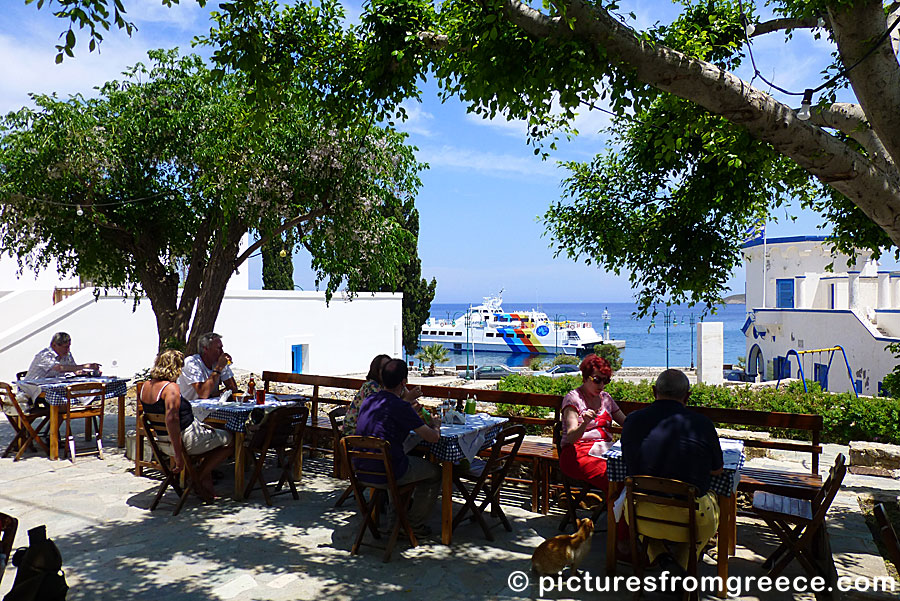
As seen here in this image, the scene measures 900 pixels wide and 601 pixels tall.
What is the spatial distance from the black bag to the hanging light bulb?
15.7ft

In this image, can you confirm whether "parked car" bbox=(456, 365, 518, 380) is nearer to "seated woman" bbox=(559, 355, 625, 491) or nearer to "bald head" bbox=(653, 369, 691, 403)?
"seated woman" bbox=(559, 355, 625, 491)

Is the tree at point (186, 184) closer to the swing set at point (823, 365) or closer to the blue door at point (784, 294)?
the swing set at point (823, 365)

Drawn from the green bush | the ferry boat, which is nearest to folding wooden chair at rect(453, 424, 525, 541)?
the green bush

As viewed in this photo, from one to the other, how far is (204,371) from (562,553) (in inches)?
164

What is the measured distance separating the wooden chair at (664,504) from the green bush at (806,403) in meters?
5.18

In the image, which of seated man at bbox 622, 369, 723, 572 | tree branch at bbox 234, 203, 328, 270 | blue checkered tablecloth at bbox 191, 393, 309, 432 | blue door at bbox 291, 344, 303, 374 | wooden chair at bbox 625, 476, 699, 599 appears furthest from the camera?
blue door at bbox 291, 344, 303, 374

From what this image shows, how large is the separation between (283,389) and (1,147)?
6.00m

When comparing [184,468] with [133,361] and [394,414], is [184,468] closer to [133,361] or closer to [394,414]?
[394,414]

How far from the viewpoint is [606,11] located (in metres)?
4.25

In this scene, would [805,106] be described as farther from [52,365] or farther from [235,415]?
[52,365]

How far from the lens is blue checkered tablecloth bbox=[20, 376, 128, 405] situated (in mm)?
7738

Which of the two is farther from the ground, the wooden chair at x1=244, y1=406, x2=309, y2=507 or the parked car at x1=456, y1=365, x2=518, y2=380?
the wooden chair at x1=244, y1=406, x2=309, y2=507

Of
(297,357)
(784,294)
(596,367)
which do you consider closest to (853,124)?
(596,367)

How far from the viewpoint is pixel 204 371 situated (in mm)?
6762
